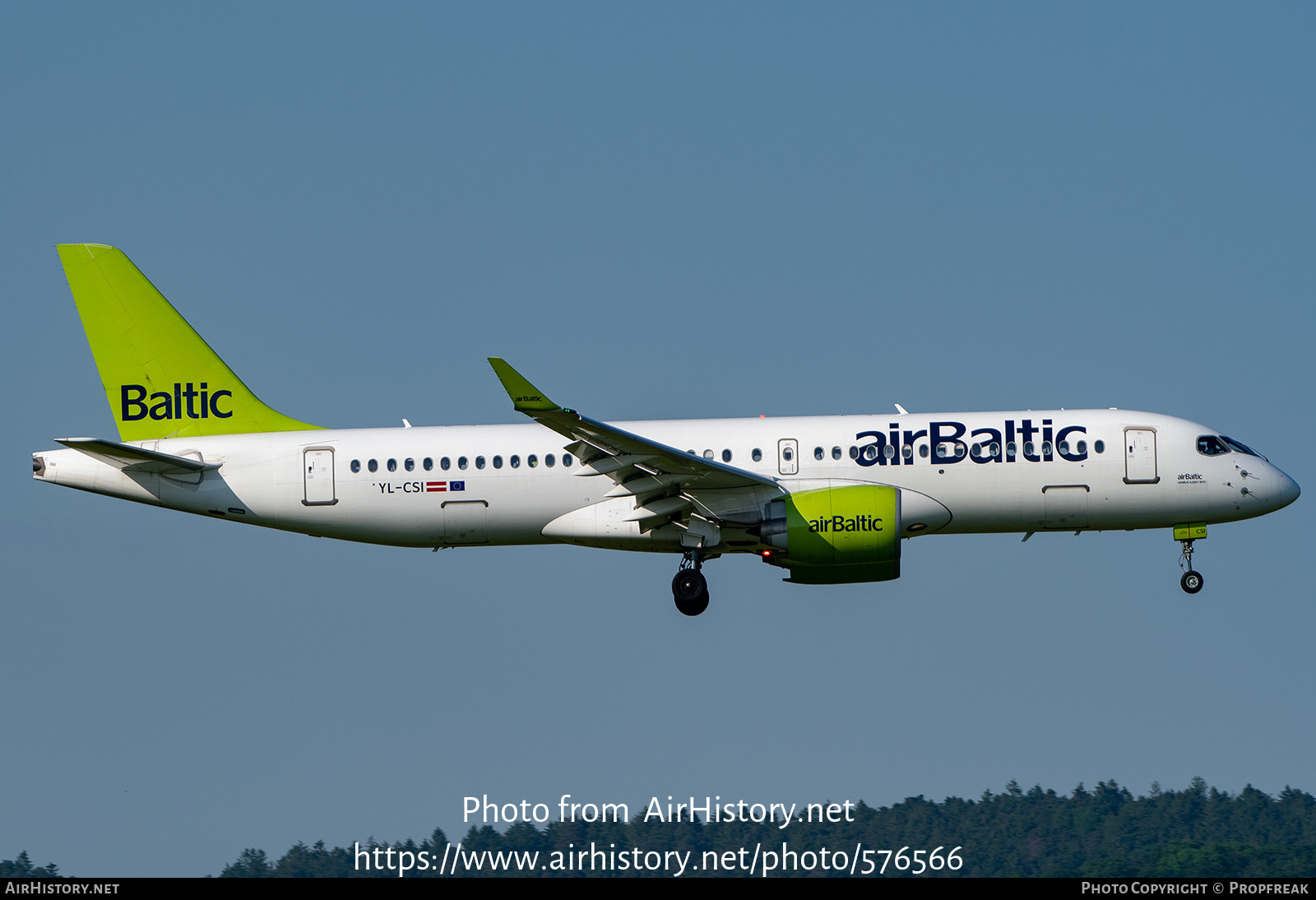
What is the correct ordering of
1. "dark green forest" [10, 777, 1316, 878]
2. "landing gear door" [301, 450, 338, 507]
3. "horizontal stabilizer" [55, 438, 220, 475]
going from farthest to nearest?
"dark green forest" [10, 777, 1316, 878] → "landing gear door" [301, 450, 338, 507] → "horizontal stabilizer" [55, 438, 220, 475]

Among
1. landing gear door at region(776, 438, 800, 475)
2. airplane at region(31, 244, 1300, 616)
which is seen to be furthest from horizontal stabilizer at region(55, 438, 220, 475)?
landing gear door at region(776, 438, 800, 475)

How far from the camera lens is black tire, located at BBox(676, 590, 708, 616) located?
38656 millimetres

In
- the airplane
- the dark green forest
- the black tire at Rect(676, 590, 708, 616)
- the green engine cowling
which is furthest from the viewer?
the dark green forest

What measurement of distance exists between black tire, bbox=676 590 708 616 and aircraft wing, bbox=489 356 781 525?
2.23 meters

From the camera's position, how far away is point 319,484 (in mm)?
39344

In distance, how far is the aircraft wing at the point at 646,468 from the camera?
115 ft

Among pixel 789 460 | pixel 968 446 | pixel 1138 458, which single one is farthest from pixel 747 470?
pixel 1138 458

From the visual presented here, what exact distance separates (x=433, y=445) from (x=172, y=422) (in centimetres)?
722

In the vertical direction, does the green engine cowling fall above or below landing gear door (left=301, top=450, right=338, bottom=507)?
below

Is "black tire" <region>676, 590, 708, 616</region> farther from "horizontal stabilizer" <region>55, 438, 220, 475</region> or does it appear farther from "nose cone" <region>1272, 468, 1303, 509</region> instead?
"nose cone" <region>1272, 468, 1303, 509</region>

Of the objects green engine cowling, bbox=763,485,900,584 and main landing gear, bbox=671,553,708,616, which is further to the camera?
main landing gear, bbox=671,553,708,616

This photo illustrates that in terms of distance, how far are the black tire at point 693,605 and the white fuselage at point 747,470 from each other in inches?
54.5

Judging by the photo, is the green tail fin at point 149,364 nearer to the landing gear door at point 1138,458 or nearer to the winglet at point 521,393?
the winglet at point 521,393

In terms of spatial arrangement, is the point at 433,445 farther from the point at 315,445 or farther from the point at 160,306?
the point at 160,306
